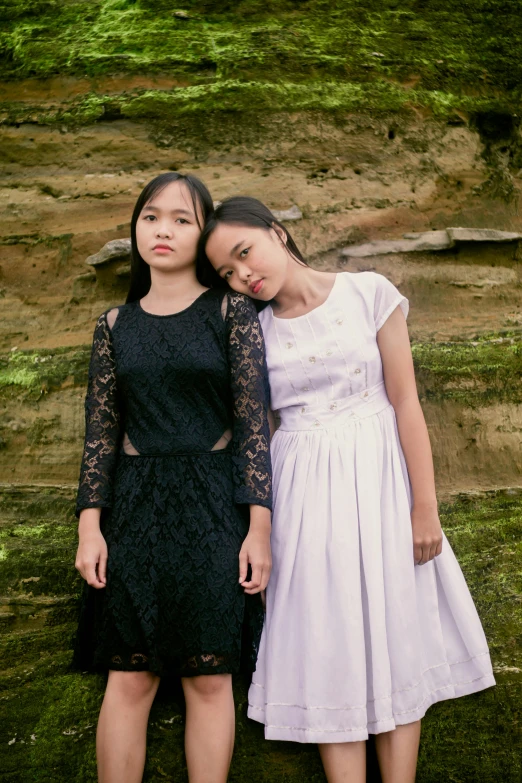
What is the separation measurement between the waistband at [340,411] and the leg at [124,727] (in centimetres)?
102

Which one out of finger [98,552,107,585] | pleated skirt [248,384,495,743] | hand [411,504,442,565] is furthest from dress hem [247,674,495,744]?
finger [98,552,107,585]

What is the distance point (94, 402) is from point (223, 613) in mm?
878

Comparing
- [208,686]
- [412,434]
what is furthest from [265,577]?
[412,434]

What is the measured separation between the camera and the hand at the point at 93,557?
2340 mm

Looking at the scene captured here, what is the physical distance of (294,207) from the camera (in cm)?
353

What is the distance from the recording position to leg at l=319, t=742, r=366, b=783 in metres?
2.27

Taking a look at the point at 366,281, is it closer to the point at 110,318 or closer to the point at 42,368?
the point at 110,318

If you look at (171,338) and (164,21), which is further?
(164,21)

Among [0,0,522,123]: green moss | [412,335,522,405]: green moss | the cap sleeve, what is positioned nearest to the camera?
the cap sleeve

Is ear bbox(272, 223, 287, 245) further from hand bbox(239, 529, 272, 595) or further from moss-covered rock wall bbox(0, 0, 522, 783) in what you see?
hand bbox(239, 529, 272, 595)

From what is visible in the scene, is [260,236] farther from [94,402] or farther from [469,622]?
[469,622]

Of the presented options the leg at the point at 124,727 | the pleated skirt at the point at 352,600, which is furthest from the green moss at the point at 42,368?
the leg at the point at 124,727

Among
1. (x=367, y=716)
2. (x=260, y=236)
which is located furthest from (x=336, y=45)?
(x=367, y=716)

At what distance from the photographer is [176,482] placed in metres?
2.36
